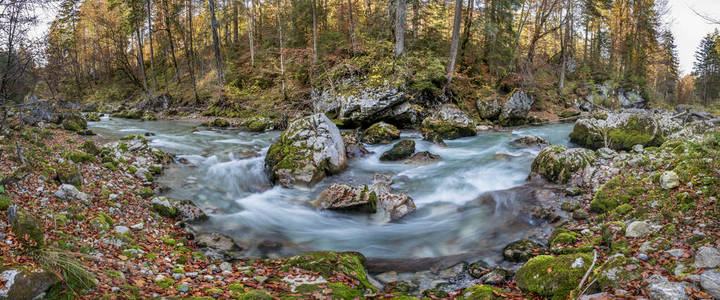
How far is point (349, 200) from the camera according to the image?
7.83 meters

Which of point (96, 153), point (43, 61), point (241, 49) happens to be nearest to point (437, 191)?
point (96, 153)

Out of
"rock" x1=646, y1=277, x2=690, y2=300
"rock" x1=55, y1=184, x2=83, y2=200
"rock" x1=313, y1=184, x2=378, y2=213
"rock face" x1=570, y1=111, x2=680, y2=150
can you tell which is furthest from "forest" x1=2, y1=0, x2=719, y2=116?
"rock" x1=646, y1=277, x2=690, y2=300

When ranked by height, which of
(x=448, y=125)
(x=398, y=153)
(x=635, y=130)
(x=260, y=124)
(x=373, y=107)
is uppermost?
(x=373, y=107)

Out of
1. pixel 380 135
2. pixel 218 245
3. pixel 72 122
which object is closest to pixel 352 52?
pixel 380 135

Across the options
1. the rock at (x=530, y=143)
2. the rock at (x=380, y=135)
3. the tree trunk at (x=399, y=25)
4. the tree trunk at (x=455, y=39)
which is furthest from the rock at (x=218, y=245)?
the tree trunk at (x=455, y=39)

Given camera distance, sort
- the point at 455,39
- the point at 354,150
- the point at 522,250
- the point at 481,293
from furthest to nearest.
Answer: the point at 455,39 < the point at 354,150 < the point at 522,250 < the point at 481,293

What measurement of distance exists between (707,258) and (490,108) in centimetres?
1653

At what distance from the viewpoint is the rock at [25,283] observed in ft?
9.07

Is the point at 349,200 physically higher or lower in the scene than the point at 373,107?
lower

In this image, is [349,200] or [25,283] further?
[349,200]

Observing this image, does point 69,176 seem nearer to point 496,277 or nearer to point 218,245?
point 218,245

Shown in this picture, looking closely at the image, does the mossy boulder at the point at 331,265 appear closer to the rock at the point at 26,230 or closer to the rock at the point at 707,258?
the rock at the point at 26,230

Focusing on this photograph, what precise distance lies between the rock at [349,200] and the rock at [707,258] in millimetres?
5310

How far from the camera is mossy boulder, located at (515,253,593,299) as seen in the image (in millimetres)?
3901
